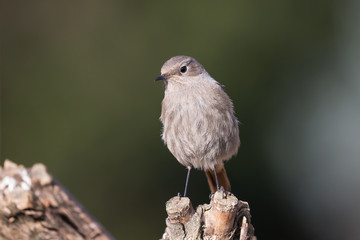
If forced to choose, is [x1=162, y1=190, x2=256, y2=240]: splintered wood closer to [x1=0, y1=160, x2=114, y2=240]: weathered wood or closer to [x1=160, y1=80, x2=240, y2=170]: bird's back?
[x1=160, y1=80, x2=240, y2=170]: bird's back

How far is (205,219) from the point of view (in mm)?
4766

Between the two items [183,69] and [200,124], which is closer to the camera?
[200,124]

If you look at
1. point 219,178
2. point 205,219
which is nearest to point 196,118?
point 219,178

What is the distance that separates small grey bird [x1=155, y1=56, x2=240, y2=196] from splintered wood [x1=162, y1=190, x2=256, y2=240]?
2.90ft

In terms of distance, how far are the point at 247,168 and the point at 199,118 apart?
12.0ft

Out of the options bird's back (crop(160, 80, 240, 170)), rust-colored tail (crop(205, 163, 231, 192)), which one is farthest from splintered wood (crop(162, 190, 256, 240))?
rust-colored tail (crop(205, 163, 231, 192))

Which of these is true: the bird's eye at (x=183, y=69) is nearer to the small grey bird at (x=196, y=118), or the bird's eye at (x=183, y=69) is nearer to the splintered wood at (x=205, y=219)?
the small grey bird at (x=196, y=118)

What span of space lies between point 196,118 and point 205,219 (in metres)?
→ 1.11

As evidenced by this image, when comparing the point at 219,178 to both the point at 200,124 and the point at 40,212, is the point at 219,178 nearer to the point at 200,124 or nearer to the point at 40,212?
the point at 200,124

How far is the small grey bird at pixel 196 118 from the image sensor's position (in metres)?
5.53

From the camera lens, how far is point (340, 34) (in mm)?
9945

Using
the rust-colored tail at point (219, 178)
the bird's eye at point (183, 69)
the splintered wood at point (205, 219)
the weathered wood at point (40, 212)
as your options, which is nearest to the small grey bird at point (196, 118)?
the bird's eye at point (183, 69)

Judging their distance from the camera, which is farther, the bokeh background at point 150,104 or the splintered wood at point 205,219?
the bokeh background at point 150,104

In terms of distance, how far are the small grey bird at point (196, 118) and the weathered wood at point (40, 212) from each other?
1054 millimetres
